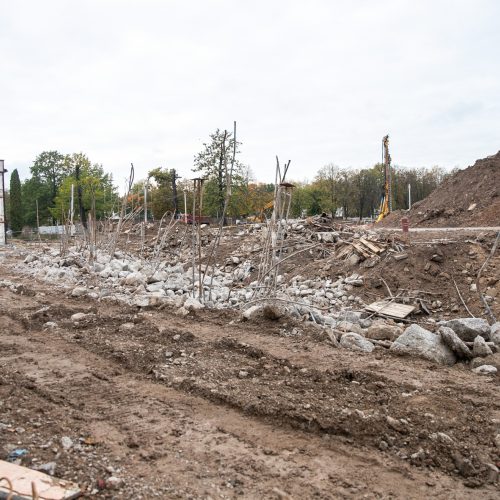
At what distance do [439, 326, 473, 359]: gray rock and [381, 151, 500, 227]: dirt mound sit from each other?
12.5 m

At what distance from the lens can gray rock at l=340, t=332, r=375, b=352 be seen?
527 centimetres

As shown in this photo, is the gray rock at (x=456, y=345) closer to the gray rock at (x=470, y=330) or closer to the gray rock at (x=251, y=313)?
the gray rock at (x=470, y=330)

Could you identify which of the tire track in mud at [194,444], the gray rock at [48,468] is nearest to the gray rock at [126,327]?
the tire track in mud at [194,444]

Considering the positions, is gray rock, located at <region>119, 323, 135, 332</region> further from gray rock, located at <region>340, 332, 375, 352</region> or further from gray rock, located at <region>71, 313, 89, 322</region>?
gray rock, located at <region>340, 332, 375, 352</region>

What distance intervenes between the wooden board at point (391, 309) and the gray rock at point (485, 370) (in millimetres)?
2668

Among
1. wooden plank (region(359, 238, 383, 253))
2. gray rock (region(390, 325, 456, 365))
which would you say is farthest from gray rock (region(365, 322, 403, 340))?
wooden plank (region(359, 238, 383, 253))

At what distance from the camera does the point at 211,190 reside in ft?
91.1

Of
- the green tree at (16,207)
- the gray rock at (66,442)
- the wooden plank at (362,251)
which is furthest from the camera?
the green tree at (16,207)

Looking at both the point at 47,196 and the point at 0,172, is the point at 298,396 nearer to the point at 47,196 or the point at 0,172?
the point at 0,172

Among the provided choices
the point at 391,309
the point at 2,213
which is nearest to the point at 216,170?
the point at 2,213

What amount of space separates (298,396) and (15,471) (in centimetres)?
199

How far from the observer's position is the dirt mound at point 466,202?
1728 cm

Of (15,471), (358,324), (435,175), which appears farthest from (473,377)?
(435,175)

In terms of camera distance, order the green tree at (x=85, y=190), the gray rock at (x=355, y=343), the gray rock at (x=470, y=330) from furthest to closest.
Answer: the green tree at (x=85, y=190), the gray rock at (x=470, y=330), the gray rock at (x=355, y=343)
